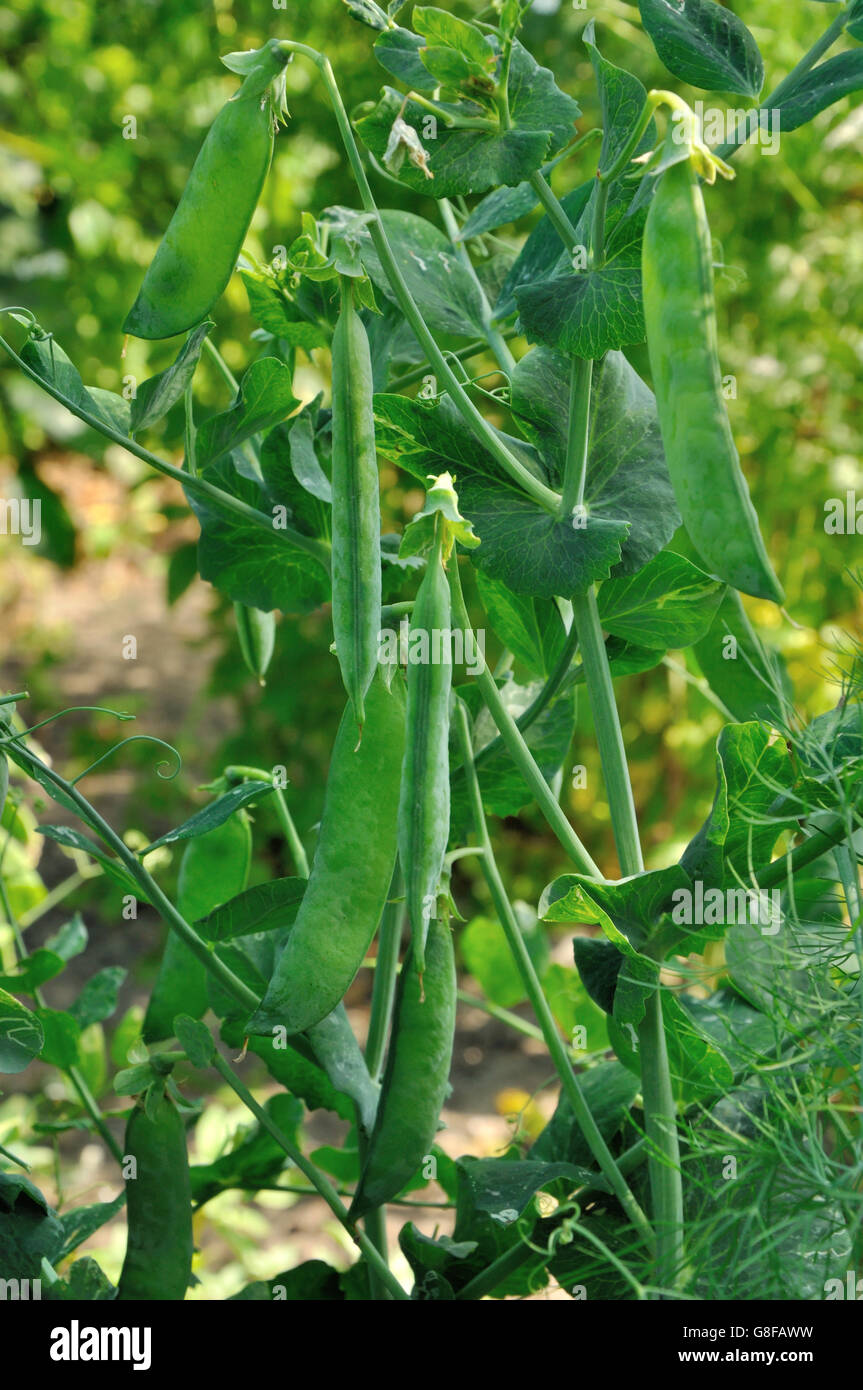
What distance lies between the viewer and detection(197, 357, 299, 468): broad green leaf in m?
0.53

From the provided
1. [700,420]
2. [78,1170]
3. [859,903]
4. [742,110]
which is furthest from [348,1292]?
[78,1170]

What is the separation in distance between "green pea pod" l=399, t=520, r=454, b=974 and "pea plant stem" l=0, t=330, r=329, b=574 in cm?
17

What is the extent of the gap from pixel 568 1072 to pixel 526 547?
0.74ft

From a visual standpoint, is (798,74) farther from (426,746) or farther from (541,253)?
(426,746)

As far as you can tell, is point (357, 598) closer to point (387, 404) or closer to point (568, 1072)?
point (387, 404)

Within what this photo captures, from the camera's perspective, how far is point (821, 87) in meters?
0.48

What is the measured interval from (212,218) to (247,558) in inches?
7.7

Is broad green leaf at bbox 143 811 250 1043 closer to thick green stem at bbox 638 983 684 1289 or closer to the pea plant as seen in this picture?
the pea plant

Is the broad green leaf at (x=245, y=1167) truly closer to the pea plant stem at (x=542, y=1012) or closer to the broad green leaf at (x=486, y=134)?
the pea plant stem at (x=542, y=1012)

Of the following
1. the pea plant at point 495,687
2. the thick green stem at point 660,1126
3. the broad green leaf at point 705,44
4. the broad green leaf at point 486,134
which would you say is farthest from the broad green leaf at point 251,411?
the thick green stem at point 660,1126

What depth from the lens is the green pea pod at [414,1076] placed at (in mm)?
543

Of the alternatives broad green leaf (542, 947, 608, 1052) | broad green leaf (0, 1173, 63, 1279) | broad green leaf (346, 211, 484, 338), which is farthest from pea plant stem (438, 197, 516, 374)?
broad green leaf (0, 1173, 63, 1279)

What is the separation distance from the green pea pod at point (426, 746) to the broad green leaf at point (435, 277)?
0.19m

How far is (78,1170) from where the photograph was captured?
1.54 meters
